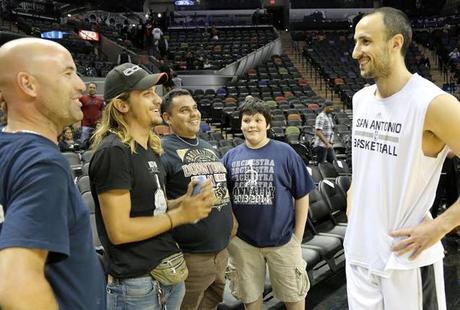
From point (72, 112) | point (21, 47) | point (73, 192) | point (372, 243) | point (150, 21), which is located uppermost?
point (150, 21)

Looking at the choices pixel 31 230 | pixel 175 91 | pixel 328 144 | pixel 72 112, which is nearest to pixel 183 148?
pixel 175 91

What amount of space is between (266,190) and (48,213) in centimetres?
206

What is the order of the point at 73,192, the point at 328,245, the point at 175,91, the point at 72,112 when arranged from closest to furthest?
the point at 73,192, the point at 72,112, the point at 175,91, the point at 328,245

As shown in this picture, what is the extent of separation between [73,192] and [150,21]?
2138cm

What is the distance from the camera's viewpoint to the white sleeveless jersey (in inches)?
70.5

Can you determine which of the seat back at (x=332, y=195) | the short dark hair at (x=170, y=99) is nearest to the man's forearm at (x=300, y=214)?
the short dark hair at (x=170, y=99)

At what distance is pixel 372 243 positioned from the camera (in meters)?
1.90

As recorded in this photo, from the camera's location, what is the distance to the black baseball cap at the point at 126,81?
1976 mm

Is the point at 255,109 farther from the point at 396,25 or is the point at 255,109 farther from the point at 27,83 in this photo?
the point at 27,83

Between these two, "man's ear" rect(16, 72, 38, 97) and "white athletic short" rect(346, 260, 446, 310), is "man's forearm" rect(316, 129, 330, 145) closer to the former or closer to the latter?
"white athletic short" rect(346, 260, 446, 310)

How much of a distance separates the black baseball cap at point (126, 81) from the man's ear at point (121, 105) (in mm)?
26

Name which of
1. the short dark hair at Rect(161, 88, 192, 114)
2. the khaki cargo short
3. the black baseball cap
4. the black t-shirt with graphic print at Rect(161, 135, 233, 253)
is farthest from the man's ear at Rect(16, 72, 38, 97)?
the khaki cargo short

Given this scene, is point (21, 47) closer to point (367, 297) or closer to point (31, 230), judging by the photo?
point (31, 230)

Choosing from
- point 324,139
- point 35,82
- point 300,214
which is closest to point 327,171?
point 324,139
